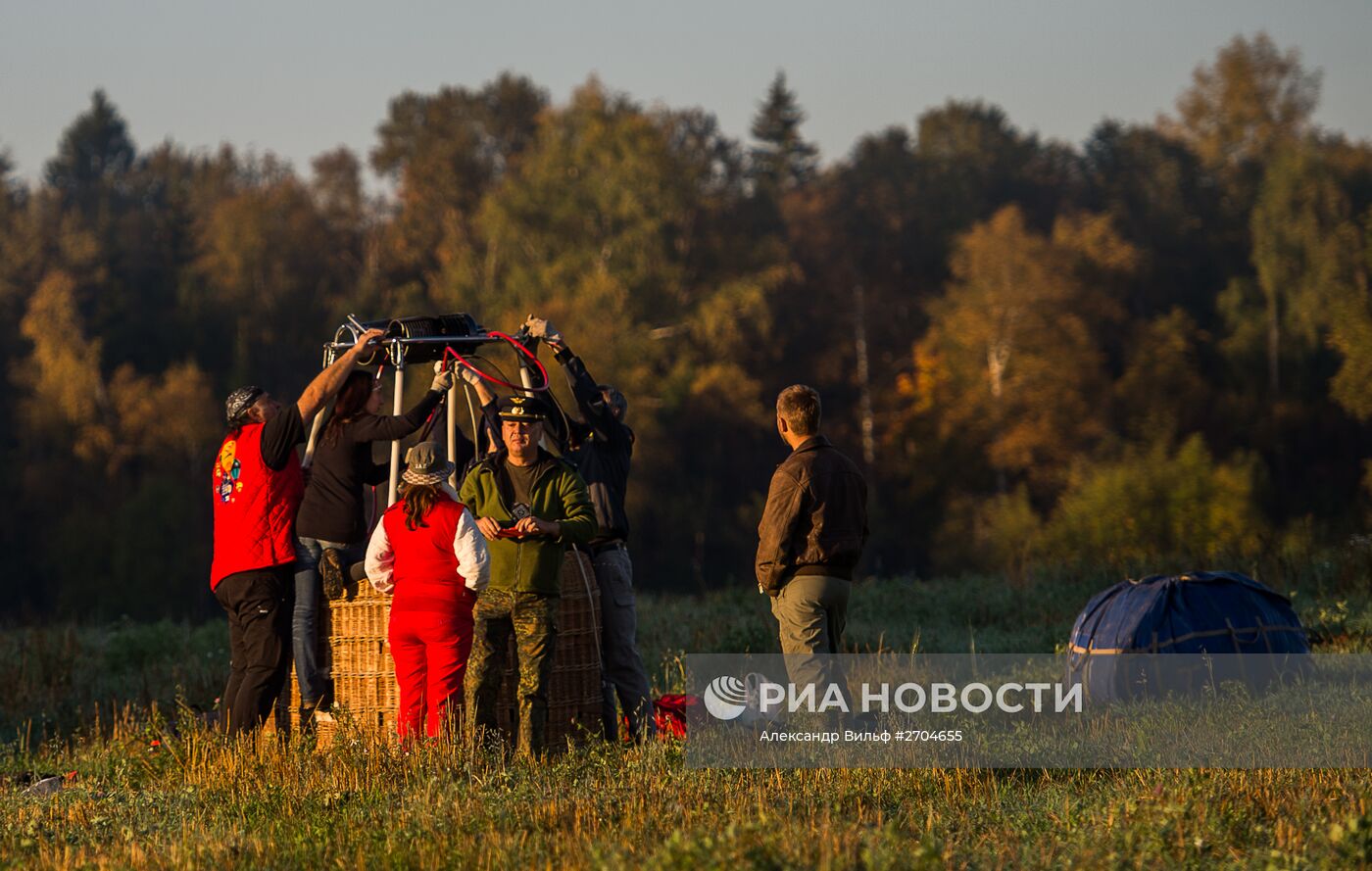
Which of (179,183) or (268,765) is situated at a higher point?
(179,183)

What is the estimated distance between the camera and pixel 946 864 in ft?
22.2

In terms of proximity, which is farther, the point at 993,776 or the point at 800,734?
the point at 800,734

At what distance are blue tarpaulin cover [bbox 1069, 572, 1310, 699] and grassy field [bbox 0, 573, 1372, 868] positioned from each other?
2299 mm

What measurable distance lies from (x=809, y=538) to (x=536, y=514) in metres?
1.49

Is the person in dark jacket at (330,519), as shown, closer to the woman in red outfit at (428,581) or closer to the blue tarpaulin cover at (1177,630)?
the woman in red outfit at (428,581)

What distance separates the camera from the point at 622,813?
25.5 feet

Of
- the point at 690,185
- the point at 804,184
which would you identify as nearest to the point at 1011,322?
the point at 690,185

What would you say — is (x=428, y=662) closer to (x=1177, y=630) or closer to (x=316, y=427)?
(x=316, y=427)

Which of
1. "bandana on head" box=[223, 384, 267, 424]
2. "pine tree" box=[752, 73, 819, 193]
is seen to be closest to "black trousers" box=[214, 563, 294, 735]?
"bandana on head" box=[223, 384, 267, 424]

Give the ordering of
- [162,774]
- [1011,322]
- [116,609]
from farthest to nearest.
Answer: [1011,322] → [116,609] → [162,774]

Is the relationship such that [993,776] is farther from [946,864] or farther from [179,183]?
[179,183]

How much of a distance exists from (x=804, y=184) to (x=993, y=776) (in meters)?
66.1

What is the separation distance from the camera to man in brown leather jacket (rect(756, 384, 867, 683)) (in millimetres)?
9492

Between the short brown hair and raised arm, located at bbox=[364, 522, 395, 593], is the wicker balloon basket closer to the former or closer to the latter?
raised arm, located at bbox=[364, 522, 395, 593]
